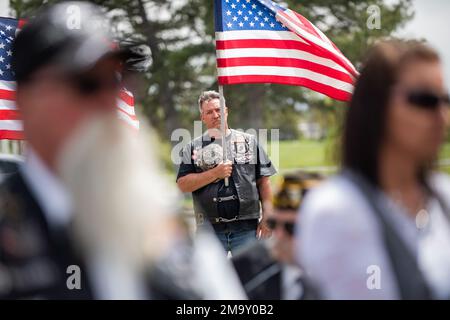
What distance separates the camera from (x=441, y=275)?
75.4 inches

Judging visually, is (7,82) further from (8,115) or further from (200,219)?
(200,219)

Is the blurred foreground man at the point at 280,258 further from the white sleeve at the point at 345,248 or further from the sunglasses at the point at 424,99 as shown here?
the sunglasses at the point at 424,99

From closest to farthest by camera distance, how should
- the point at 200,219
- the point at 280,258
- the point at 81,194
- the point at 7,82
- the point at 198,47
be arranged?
1. the point at 81,194
2. the point at 280,258
3. the point at 200,219
4. the point at 7,82
5. the point at 198,47

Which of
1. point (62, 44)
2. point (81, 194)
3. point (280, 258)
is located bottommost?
point (280, 258)

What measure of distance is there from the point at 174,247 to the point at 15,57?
549mm

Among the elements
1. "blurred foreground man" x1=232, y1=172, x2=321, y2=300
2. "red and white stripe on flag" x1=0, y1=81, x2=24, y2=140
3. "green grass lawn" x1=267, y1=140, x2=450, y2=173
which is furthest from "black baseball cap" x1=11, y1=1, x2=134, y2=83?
"green grass lawn" x1=267, y1=140, x2=450, y2=173

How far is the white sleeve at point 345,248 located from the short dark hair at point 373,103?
0.13 m

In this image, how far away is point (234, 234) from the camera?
228 inches

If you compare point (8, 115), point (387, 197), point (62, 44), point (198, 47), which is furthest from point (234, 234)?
point (198, 47)

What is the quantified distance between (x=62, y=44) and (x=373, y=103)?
86cm

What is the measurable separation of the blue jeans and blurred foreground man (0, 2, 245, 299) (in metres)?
4.15

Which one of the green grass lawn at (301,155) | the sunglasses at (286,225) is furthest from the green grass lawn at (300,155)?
the sunglasses at (286,225)

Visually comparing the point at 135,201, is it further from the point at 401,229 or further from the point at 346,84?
the point at 346,84

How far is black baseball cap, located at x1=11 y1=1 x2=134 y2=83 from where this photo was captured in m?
1.54
